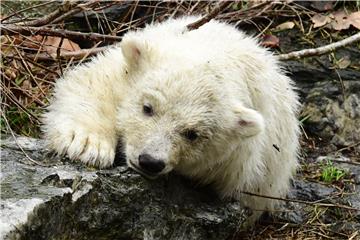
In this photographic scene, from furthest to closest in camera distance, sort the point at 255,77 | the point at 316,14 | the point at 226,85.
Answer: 1. the point at 316,14
2. the point at 255,77
3. the point at 226,85

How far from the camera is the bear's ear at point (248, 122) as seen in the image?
387cm

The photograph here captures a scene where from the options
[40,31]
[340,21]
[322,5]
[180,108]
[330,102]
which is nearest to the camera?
[180,108]

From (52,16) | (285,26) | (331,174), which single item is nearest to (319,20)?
(285,26)

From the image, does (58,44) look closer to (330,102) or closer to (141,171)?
(141,171)

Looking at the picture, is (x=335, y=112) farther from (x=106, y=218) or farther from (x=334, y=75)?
(x=106, y=218)

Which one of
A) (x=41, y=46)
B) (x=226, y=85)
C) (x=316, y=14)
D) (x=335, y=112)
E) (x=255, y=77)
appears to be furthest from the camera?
(x=316, y=14)

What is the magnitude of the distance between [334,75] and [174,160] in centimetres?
303

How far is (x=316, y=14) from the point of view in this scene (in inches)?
271

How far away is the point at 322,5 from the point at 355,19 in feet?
1.36

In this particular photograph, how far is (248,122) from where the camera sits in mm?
3871

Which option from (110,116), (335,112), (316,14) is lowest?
(335,112)

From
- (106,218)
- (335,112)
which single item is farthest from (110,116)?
(335,112)

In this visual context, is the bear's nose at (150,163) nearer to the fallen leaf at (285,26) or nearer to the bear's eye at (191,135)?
the bear's eye at (191,135)

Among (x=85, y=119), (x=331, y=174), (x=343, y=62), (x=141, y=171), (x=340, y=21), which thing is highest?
(x=85, y=119)
